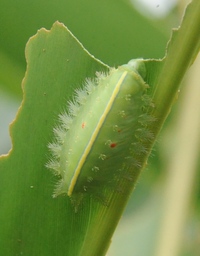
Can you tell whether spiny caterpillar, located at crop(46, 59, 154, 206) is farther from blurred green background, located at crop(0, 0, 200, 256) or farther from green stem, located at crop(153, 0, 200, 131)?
blurred green background, located at crop(0, 0, 200, 256)

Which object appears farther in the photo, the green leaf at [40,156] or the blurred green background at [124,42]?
the blurred green background at [124,42]

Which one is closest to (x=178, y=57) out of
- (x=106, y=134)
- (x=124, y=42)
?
(x=106, y=134)

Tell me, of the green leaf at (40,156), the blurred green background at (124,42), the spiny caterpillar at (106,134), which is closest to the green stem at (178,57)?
the spiny caterpillar at (106,134)

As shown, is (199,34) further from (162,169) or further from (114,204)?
(162,169)

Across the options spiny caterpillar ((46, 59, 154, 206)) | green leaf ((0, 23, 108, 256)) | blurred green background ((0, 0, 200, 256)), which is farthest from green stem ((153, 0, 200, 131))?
blurred green background ((0, 0, 200, 256))

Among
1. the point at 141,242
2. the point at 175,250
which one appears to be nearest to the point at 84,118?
the point at 175,250

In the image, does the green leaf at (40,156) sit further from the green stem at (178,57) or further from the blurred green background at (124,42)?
the blurred green background at (124,42)

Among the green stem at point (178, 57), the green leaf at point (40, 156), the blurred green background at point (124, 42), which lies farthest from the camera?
the blurred green background at point (124, 42)
